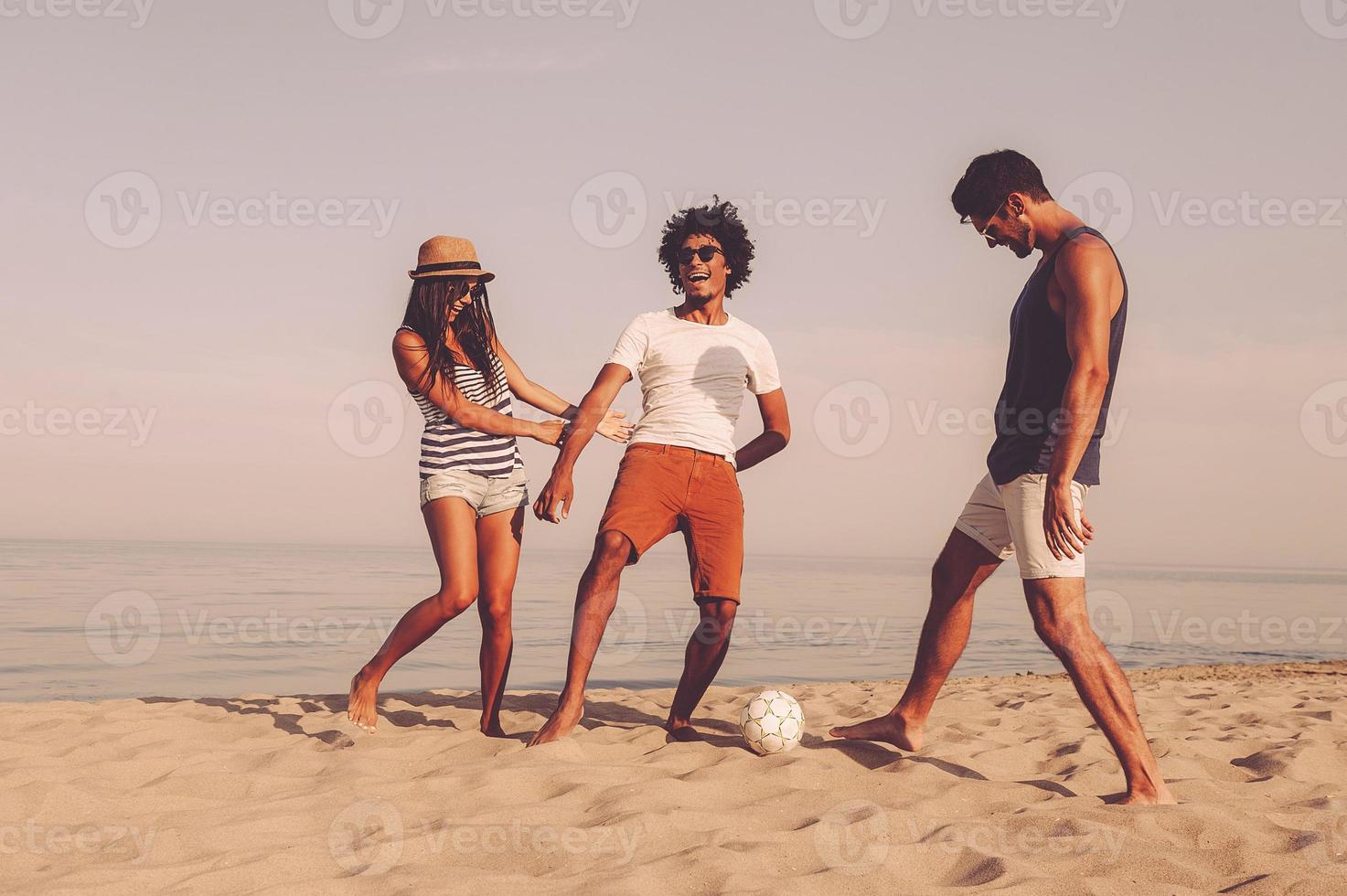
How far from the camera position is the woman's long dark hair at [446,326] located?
5000 mm

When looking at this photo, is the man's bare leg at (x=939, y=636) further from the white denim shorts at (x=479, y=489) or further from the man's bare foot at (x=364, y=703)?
the man's bare foot at (x=364, y=703)

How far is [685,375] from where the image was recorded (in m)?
4.85

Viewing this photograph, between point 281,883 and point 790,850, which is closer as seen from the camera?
point 281,883

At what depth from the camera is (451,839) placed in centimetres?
320

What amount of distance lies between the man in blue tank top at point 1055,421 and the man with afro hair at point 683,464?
1215mm

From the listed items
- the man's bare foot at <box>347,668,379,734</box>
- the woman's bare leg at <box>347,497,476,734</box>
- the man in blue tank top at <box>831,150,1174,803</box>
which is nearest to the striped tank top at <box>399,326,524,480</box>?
the woman's bare leg at <box>347,497,476,734</box>

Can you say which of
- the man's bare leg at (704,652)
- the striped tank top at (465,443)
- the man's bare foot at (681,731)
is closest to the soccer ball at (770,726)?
the man's bare leg at (704,652)

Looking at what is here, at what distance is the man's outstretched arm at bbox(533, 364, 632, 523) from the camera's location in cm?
466

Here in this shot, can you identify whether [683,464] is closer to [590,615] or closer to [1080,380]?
[590,615]

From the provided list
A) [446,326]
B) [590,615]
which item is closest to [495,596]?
[590,615]

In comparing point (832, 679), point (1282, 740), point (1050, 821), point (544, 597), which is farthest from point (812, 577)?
point (1050, 821)

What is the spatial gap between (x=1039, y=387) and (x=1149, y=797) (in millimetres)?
1472

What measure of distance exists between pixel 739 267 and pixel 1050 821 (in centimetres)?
314

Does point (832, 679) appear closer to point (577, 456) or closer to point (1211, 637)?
point (577, 456)
